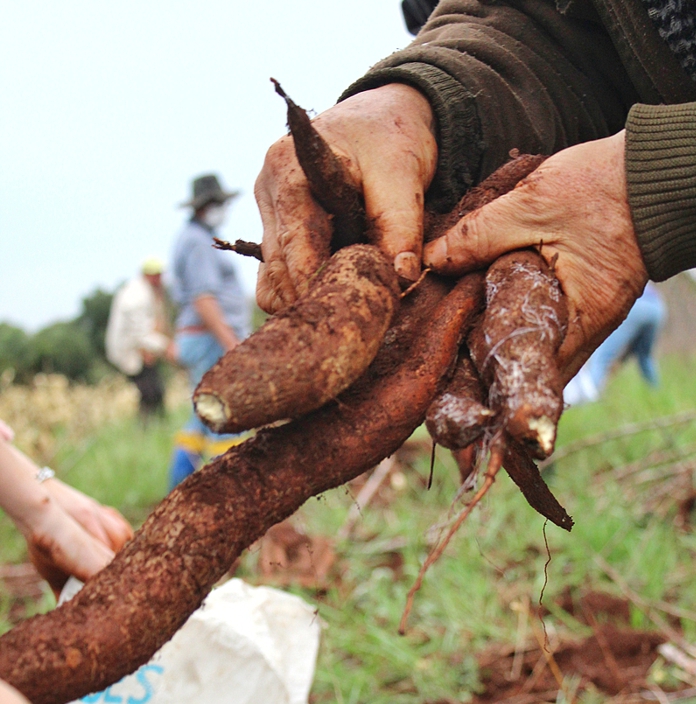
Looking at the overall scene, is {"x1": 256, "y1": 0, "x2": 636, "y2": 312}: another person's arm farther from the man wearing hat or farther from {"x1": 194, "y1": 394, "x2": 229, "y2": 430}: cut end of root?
the man wearing hat

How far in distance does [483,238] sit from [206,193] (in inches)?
164

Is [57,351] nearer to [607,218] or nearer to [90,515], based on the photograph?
[90,515]

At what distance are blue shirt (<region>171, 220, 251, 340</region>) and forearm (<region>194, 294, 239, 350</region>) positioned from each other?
2.0 inches

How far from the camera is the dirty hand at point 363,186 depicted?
1273mm

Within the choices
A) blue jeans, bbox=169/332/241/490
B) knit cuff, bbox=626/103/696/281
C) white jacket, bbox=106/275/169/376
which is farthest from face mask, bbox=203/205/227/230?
knit cuff, bbox=626/103/696/281

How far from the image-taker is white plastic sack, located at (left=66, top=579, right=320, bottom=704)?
155 cm

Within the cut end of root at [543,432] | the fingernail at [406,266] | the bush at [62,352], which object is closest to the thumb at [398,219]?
the fingernail at [406,266]

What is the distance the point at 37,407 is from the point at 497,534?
405 cm

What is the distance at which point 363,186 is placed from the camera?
131 cm

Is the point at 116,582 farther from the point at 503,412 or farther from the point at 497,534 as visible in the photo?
the point at 497,534

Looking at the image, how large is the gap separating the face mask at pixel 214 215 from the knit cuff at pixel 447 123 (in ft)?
12.3

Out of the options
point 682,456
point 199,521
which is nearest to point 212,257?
point 682,456

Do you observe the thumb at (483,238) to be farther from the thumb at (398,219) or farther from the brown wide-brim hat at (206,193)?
the brown wide-brim hat at (206,193)

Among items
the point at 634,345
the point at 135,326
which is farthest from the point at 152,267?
the point at 634,345
